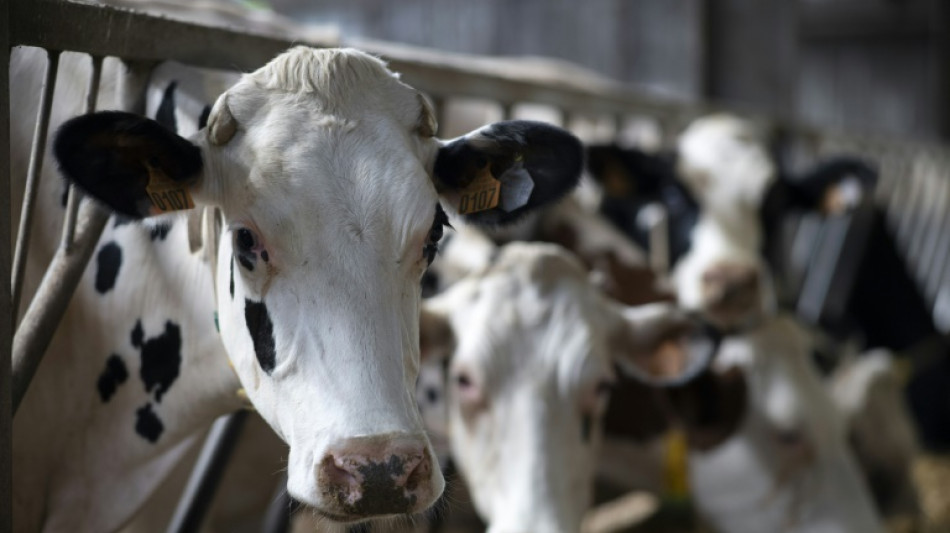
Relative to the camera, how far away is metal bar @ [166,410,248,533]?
8.53 feet

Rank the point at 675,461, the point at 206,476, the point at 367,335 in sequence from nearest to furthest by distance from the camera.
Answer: the point at 367,335 < the point at 206,476 < the point at 675,461

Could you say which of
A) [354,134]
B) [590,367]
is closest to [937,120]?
[590,367]

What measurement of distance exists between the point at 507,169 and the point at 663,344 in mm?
1104

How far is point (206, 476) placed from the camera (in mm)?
2621

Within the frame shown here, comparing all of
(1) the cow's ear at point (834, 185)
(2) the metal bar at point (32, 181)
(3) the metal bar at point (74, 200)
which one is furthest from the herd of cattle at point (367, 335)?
(1) the cow's ear at point (834, 185)

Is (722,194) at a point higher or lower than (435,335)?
lower

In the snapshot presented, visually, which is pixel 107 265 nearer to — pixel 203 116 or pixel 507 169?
pixel 203 116

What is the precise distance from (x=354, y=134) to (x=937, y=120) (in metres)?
13.0

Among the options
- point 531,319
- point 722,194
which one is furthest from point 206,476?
point 722,194

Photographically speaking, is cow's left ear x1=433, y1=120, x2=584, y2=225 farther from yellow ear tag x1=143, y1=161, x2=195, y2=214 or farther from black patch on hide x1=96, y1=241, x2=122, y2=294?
black patch on hide x1=96, y1=241, x2=122, y2=294

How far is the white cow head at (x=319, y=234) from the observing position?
157cm

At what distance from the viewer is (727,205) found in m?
4.45

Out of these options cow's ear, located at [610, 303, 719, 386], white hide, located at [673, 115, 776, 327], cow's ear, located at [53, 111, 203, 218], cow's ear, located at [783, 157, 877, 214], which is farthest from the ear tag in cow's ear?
cow's ear, located at [783, 157, 877, 214]

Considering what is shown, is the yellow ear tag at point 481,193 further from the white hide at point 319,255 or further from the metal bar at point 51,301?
the metal bar at point 51,301
